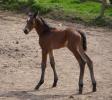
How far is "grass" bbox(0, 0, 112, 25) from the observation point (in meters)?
17.6

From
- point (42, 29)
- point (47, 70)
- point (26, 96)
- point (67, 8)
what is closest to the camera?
point (26, 96)

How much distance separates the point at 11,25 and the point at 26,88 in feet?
24.7

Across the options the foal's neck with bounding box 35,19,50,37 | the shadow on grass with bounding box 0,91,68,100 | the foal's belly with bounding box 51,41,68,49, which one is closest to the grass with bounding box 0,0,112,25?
the foal's neck with bounding box 35,19,50,37

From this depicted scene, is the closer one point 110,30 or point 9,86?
point 9,86

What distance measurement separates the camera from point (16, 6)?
1970 centimetres

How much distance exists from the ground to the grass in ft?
4.84

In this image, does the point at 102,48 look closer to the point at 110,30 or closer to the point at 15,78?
the point at 110,30

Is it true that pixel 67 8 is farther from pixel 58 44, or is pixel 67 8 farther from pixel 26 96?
pixel 26 96

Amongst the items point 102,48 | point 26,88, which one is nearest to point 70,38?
point 26,88

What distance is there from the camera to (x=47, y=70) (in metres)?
10.9

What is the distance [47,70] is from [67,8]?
8727 mm

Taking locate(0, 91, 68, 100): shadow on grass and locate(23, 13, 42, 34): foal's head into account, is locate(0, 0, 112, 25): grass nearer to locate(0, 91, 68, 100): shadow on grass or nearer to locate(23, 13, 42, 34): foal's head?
locate(23, 13, 42, 34): foal's head

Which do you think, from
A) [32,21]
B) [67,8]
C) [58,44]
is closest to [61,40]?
[58,44]

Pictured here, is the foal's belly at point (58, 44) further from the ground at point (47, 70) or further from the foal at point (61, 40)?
the ground at point (47, 70)
